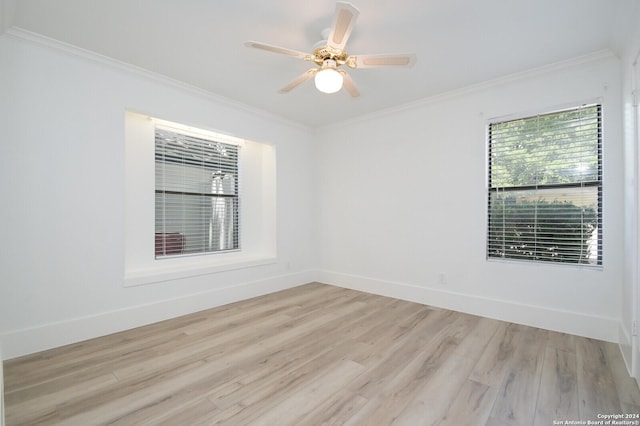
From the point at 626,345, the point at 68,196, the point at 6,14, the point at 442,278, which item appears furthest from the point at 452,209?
the point at 6,14

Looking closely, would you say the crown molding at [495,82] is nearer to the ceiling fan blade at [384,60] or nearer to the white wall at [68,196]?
the ceiling fan blade at [384,60]

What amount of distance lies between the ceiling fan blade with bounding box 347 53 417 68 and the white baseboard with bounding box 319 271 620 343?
105 inches

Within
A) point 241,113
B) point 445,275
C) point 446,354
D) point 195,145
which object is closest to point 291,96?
point 241,113

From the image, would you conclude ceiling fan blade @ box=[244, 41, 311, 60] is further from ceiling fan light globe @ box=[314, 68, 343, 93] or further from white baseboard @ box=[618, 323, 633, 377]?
white baseboard @ box=[618, 323, 633, 377]

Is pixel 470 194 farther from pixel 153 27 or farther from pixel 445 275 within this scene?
pixel 153 27

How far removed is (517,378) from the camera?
2072 mm

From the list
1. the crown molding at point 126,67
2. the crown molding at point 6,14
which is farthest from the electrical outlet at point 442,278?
the crown molding at point 6,14

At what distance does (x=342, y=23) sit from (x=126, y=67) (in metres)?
2.36

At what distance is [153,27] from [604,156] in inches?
161

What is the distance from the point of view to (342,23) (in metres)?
1.83

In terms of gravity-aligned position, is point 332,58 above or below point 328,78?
above

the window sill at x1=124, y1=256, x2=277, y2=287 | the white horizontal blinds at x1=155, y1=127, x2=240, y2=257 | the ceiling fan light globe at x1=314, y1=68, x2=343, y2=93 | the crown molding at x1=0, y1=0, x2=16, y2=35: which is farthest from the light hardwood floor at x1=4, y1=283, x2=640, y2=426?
the crown molding at x1=0, y1=0, x2=16, y2=35

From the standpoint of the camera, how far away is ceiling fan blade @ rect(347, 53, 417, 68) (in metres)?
2.16

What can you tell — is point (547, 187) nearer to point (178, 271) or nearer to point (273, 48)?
point (273, 48)
